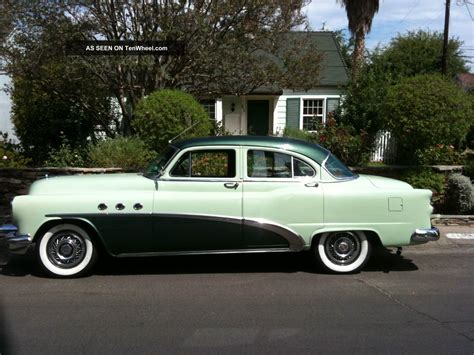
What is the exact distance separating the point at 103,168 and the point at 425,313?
21.3 ft

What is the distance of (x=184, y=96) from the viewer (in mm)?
10703

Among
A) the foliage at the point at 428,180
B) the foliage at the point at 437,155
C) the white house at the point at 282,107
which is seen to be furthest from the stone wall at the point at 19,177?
the white house at the point at 282,107

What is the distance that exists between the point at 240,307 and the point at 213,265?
176cm

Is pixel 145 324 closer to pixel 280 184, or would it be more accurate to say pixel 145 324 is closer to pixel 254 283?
pixel 254 283

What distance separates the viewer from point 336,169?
6.75m

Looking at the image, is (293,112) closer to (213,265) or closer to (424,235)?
(213,265)

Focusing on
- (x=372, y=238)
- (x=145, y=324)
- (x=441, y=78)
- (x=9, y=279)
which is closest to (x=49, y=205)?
(x=9, y=279)

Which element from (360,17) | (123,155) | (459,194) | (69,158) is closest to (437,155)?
(459,194)

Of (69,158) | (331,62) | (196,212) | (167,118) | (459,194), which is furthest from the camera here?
(331,62)

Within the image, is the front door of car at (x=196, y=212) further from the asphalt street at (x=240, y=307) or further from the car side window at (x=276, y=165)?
the asphalt street at (x=240, y=307)

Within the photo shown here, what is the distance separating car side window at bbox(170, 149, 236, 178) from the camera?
21.7 feet

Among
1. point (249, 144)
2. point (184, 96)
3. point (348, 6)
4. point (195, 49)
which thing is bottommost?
point (249, 144)

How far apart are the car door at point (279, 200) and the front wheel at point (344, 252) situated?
295 millimetres

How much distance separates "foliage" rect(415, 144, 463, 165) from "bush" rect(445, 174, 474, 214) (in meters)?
0.42
